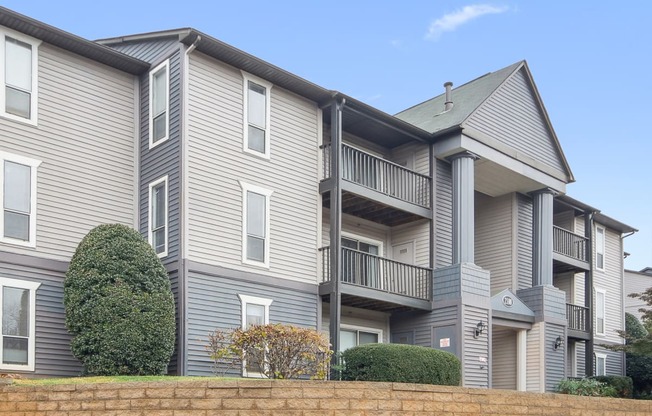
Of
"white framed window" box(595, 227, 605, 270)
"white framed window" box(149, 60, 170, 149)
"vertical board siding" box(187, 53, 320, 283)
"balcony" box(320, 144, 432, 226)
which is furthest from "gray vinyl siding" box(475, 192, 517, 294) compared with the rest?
"white framed window" box(149, 60, 170, 149)

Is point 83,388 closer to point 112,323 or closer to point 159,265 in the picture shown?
point 112,323

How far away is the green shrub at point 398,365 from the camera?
17625 millimetres

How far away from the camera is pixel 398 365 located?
17.6 metres

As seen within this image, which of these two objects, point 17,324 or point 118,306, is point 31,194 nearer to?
point 17,324

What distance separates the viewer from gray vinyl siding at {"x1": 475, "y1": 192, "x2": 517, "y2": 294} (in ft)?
85.4

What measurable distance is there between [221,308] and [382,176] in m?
6.39

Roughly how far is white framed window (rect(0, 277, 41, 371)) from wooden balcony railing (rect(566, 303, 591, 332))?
57.7 feet

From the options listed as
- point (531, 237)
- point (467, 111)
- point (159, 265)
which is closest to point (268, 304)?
point (159, 265)

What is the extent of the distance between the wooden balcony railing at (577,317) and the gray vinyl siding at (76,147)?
15662 mm

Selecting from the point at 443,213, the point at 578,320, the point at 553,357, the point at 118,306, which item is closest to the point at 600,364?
the point at 578,320

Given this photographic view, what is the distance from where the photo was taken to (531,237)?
87.6ft

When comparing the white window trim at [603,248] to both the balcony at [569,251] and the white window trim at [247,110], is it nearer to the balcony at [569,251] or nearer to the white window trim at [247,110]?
the balcony at [569,251]

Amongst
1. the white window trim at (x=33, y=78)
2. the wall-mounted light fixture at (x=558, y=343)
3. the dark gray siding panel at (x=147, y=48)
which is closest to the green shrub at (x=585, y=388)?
the wall-mounted light fixture at (x=558, y=343)

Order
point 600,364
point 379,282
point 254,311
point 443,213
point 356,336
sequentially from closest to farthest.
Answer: point 254,311 < point 379,282 < point 356,336 < point 443,213 < point 600,364
